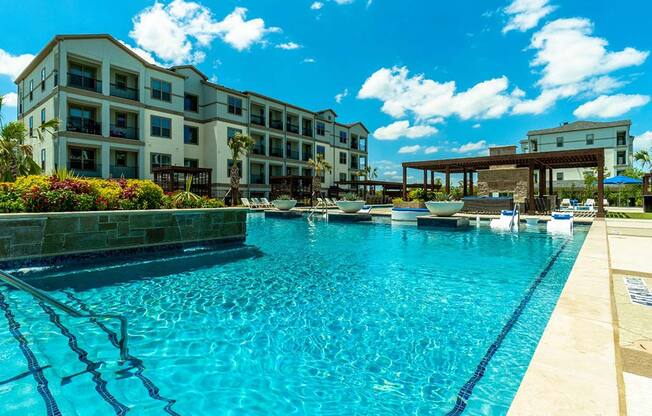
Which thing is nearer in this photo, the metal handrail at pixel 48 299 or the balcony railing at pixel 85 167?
the metal handrail at pixel 48 299

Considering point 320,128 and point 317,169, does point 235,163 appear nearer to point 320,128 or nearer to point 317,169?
point 317,169

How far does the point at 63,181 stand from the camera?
743cm

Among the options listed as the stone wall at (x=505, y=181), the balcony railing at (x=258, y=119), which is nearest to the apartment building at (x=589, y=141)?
the stone wall at (x=505, y=181)

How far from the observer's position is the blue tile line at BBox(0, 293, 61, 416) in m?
2.37

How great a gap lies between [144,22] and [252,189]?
800 inches

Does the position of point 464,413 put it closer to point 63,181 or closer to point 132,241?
point 132,241

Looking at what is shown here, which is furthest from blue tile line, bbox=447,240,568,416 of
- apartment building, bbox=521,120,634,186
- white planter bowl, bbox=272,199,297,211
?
apartment building, bbox=521,120,634,186

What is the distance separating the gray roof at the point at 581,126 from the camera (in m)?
44.8

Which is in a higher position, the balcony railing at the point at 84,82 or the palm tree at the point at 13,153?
the balcony railing at the point at 84,82

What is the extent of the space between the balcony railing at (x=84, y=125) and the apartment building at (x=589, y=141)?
53239 millimetres

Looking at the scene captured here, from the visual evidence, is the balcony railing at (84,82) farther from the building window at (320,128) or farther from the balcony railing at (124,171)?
the building window at (320,128)

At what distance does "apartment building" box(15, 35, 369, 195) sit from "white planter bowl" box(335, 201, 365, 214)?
16.8 meters

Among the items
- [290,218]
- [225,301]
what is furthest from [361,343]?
[290,218]

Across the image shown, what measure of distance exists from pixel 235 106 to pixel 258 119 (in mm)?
3307
